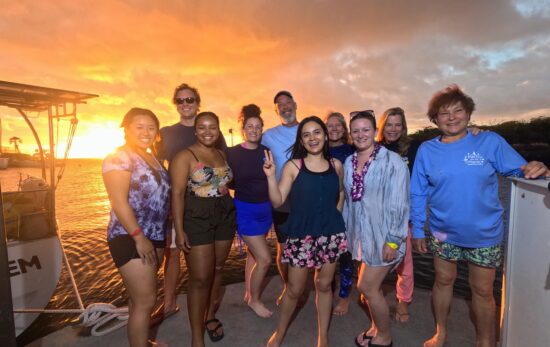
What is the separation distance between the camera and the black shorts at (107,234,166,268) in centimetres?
242

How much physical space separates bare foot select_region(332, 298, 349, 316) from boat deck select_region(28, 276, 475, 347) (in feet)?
0.27

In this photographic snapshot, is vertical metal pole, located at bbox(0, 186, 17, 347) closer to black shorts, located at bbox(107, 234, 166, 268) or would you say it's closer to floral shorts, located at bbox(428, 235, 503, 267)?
black shorts, located at bbox(107, 234, 166, 268)

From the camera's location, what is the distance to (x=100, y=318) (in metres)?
3.67

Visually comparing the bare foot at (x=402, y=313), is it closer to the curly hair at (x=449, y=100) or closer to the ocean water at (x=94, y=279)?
the curly hair at (x=449, y=100)

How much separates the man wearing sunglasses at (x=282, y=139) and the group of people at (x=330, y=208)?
877 millimetres

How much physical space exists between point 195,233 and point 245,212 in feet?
2.78

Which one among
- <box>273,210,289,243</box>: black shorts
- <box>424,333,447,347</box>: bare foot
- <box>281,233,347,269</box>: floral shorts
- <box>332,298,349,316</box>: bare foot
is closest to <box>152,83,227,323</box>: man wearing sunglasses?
<box>273,210,289,243</box>: black shorts

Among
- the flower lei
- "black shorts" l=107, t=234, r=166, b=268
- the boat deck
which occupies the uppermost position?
the flower lei

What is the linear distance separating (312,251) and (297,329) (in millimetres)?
1458

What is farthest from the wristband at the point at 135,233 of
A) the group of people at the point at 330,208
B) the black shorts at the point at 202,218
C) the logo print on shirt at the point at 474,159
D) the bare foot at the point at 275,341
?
the logo print on shirt at the point at 474,159

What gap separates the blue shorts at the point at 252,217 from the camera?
139 inches

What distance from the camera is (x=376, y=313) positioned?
117 inches

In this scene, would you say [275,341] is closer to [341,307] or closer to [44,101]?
[341,307]

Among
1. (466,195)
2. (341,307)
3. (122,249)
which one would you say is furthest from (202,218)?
(466,195)
